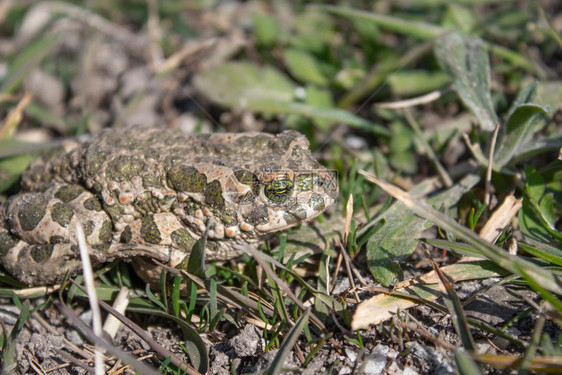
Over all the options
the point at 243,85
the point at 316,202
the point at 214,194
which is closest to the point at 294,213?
the point at 316,202

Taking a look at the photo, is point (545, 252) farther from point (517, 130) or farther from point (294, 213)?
point (294, 213)

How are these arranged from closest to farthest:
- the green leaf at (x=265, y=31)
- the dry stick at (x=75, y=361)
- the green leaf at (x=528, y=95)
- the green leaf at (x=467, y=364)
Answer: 1. the green leaf at (x=467, y=364)
2. the dry stick at (x=75, y=361)
3. the green leaf at (x=528, y=95)
4. the green leaf at (x=265, y=31)

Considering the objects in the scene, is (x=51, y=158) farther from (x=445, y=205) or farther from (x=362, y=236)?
(x=445, y=205)

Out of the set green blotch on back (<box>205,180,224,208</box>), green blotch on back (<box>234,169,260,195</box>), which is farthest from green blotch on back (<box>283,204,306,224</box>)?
green blotch on back (<box>205,180,224,208</box>)

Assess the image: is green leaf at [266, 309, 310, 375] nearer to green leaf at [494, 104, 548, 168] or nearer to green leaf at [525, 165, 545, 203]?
green leaf at [525, 165, 545, 203]

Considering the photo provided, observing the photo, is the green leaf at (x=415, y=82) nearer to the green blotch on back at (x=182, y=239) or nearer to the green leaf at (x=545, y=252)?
the green leaf at (x=545, y=252)

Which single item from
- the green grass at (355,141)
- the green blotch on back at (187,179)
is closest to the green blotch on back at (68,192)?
the green grass at (355,141)
